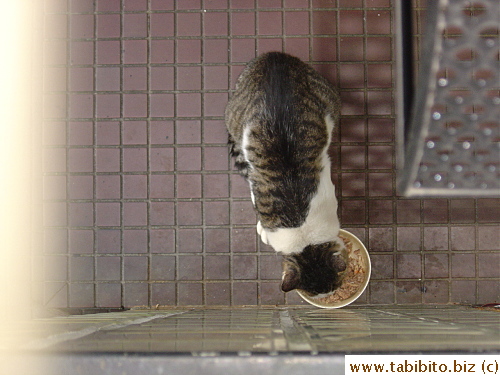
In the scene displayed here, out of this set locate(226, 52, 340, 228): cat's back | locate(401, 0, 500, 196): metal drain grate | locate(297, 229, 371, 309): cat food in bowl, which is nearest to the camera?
locate(401, 0, 500, 196): metal drain grate

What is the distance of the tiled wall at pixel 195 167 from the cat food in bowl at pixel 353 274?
17 cm

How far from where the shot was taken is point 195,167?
7.21ft

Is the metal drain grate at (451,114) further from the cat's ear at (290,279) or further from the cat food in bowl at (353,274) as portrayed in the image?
the cat food in bowl at (353,274)

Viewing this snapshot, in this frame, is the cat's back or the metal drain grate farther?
the cat's back

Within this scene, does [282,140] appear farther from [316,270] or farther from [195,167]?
[195,167]

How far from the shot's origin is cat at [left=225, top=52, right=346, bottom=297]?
1.59 m

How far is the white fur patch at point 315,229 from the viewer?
5.32ft

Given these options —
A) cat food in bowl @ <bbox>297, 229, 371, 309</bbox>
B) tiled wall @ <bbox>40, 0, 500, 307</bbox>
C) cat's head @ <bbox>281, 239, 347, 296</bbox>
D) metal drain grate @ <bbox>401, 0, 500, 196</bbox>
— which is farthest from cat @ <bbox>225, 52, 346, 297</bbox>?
metal drain grate @ <bbox>401, 0, 500, 196</bbox>

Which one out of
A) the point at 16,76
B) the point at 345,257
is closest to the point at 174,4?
the point at 16,76

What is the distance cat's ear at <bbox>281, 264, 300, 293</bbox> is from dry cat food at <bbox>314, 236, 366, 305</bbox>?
413mm

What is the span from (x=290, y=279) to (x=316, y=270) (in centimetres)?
Answer: 11

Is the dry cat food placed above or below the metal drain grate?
below

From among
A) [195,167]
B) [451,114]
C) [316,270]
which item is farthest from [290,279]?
[451,114]

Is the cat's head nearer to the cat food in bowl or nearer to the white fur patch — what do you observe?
the white fur patch
